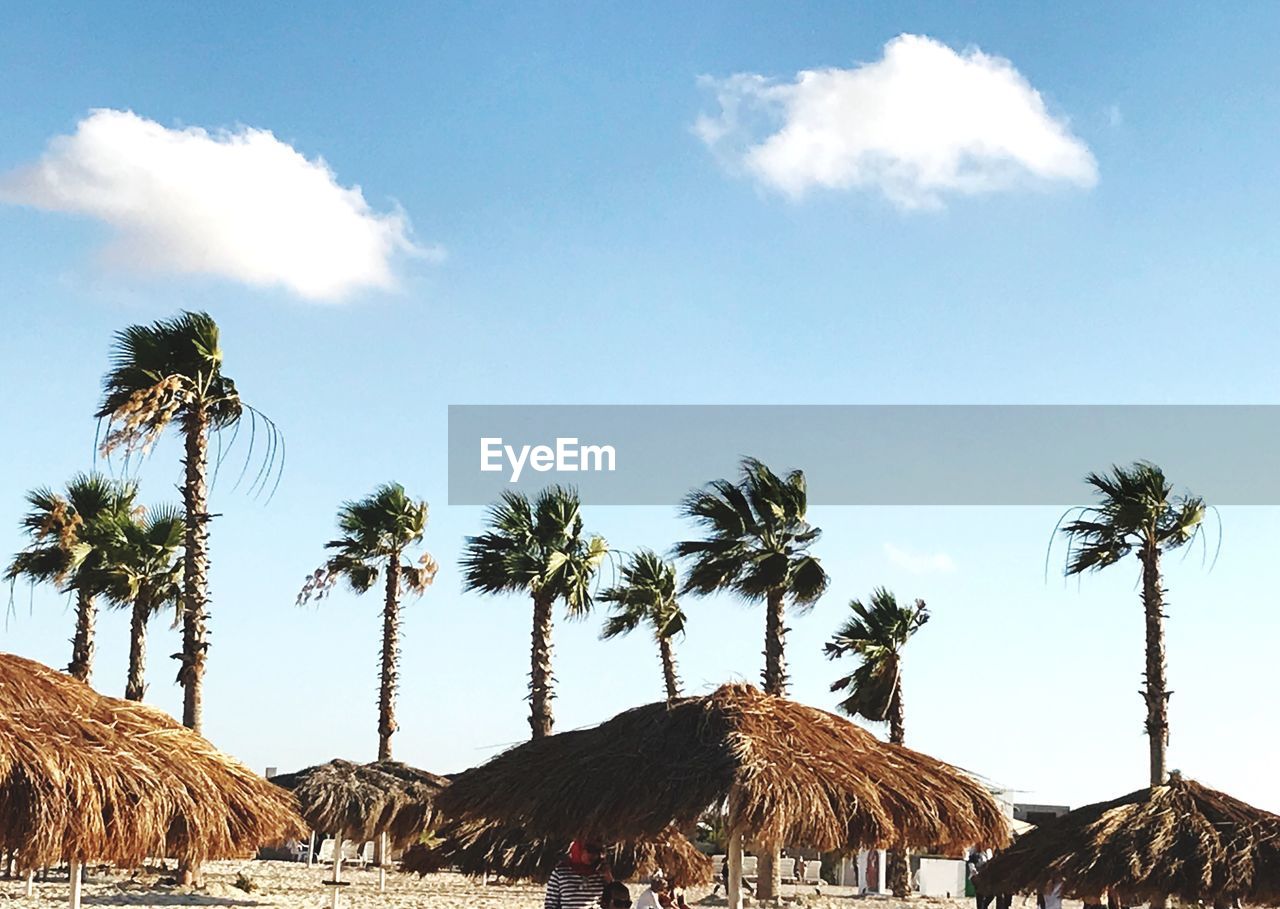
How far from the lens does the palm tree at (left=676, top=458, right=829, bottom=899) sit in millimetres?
31672

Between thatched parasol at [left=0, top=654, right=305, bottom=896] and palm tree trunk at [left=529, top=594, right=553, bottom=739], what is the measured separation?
21.1 m

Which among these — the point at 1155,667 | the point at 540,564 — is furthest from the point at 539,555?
the point at 1155,667

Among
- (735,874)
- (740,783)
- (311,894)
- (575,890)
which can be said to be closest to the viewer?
(740,783)

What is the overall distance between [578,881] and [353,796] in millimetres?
16580

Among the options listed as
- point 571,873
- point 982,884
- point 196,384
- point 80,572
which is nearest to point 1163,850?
point 982,884

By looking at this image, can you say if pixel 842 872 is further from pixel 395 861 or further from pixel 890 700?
pixel 395 861

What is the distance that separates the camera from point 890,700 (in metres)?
35.1

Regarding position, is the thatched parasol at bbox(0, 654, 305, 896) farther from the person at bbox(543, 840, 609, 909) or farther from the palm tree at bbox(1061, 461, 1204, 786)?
the palm tree at bbox(1061, 461, 1204, 786)

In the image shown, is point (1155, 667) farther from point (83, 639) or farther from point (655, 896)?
point (83, 639)

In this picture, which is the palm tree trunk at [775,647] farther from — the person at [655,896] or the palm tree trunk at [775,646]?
the person at [655,896]

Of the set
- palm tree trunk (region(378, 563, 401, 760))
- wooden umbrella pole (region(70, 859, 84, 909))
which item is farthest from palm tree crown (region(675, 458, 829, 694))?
wooden umbrella pole (region(70, 859, 84, 909))

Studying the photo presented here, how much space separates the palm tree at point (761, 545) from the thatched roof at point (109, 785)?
64.1ft

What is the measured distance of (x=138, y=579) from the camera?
114ft

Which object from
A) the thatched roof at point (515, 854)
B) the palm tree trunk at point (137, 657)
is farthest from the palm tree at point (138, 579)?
the thatched roof at point (515, 854)
